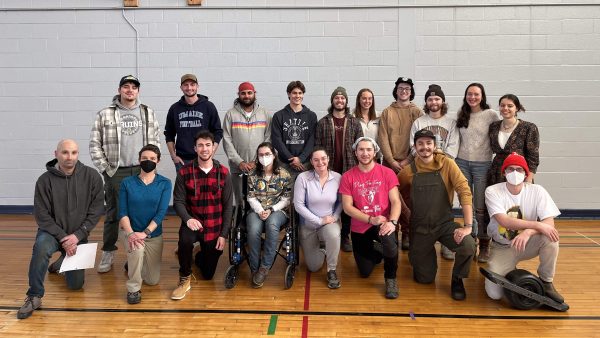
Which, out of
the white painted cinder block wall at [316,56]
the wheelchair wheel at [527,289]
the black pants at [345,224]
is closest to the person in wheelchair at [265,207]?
the black pants at [345,224]

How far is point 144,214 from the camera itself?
342 cm

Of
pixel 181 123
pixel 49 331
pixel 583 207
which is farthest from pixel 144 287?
pixel 583 207

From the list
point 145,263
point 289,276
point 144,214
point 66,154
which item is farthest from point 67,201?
point 289,276

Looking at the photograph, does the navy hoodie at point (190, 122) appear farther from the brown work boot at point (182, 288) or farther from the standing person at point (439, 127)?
the standing person at point (439, 127)

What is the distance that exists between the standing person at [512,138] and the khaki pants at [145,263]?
2866 millimetres

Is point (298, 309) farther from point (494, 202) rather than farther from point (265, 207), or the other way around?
point (494, 202)

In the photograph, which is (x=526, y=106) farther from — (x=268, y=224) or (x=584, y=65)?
(x=268, y=224)

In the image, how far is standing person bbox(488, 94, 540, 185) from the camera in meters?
3.82

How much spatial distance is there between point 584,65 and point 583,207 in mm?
1721

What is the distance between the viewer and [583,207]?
18.6 feet

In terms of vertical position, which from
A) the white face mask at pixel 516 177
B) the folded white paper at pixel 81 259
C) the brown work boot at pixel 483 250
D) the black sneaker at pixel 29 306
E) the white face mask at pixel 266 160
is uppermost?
the white face mask at pixel 266 160

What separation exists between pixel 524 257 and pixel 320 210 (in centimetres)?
150

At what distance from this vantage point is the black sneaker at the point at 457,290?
128 inches

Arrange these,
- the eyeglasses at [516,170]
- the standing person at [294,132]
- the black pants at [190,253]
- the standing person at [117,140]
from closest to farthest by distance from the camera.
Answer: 1. the eyeglasses at [516,170]
2. the black pants at [190,253]
3. the standing person at [117,140]
4. the standing person at [294,132]
